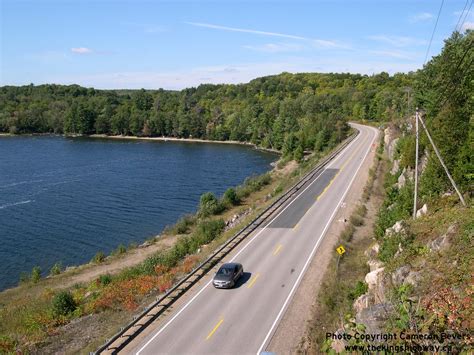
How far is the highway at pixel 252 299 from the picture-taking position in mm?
20906

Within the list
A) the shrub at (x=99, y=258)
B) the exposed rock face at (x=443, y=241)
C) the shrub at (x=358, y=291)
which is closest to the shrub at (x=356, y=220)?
the shrub at (x=358, y=291)

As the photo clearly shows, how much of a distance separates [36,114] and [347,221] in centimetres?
17327

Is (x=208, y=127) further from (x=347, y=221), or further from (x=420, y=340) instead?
(x=420, y=340)

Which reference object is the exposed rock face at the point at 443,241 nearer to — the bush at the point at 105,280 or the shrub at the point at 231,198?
the bush at the point at 105,280

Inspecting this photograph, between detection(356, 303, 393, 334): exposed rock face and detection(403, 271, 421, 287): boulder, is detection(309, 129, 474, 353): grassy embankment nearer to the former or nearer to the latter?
detection(403, 271, 421, 287): boulder

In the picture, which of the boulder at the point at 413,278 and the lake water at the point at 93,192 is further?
the lake water at the point at 93,192

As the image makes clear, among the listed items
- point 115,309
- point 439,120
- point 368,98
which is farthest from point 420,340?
point 368,98

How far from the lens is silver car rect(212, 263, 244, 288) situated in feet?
88.1

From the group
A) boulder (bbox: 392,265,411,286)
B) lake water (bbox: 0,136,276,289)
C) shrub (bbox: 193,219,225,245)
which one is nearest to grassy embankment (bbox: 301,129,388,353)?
boulder (bbox: 392,265,411,286)

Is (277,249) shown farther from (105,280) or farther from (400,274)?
(400,274)

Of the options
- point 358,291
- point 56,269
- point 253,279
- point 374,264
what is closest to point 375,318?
point 358,291

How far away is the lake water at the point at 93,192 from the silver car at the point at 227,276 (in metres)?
23.7

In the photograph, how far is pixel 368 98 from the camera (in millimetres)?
153750

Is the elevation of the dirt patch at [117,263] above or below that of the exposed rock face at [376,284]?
below
